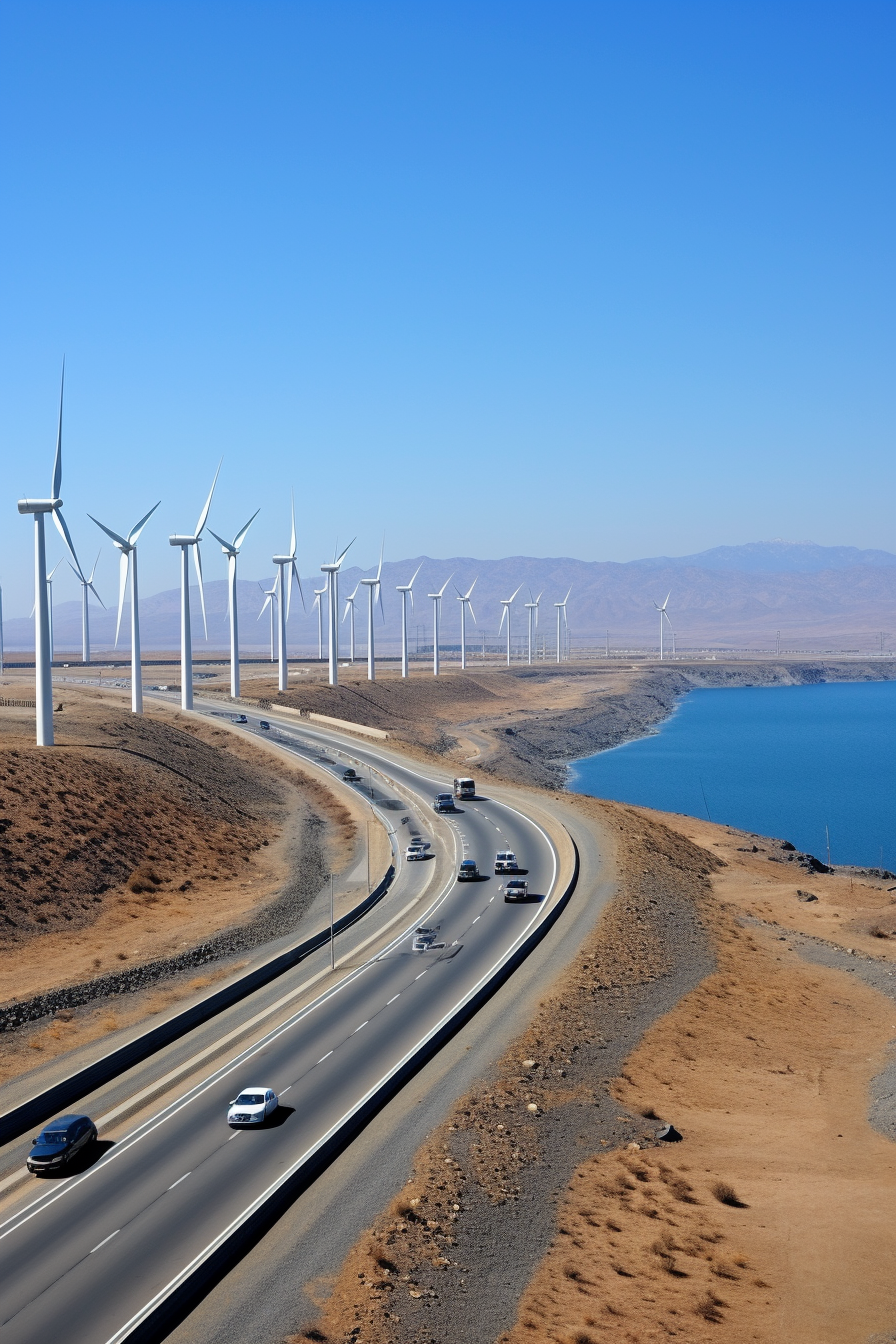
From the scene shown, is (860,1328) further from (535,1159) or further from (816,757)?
(816,757)

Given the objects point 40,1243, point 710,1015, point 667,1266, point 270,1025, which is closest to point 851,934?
point 710,1015

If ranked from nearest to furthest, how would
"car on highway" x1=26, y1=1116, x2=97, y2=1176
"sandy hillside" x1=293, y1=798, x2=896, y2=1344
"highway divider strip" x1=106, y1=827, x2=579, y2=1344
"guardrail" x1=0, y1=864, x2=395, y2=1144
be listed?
"highway divider strip" x1=106, y1=827, x2=579, y2=1344, "sandy hillside" x1=293, y1=798, x2=896, y2=1344, "car on highway" x1=26, y1=1116, x2=97, y2=1176, "guardrail" x1=0, y1=864, x2=395, y2=1144

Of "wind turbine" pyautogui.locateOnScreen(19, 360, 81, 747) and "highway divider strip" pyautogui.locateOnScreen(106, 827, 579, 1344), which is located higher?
"wind turbine" pyautogui.locateOnScreen(19, 360, 81, 747)

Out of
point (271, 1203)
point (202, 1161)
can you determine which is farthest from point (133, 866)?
point (271, 1203)

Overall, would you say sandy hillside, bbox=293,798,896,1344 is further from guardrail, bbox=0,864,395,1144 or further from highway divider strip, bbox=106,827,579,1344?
guardrail, bbox=0,864,395,1144

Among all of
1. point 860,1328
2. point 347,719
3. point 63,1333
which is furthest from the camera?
point 347,719

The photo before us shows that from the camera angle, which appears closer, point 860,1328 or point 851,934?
point 860,1328

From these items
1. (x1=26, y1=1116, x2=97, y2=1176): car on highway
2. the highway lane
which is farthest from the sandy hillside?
(x1=26, y1=1116, x2=97, y2=1176): car on highway
